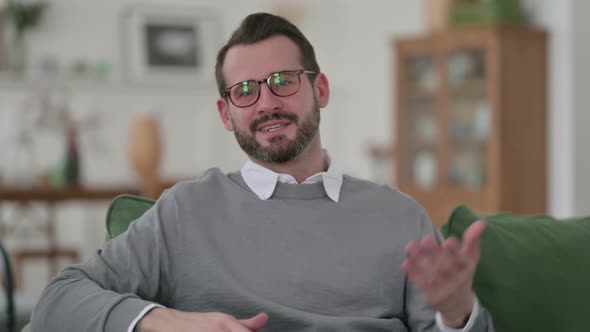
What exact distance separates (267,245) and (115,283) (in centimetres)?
25

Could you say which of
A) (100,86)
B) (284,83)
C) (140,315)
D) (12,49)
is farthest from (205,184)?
(12,49)

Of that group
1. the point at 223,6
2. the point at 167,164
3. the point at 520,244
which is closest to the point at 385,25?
the point at 223,6

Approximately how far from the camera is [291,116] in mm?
1554

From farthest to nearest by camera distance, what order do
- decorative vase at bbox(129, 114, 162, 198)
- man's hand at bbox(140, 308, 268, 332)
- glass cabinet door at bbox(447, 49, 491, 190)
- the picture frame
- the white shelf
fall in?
the picture frame
the white shelf
glass cabinet door at bbox(447, 49, 491, 190)
decorative vase at bbox(129, 114, 162, 198)
man's hand at bbox(140, 308, 268, 332)

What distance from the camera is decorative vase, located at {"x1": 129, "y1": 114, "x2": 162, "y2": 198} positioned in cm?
436

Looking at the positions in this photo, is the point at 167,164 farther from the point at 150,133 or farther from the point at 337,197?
the point at 337,197

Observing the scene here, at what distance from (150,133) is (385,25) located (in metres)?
3.00

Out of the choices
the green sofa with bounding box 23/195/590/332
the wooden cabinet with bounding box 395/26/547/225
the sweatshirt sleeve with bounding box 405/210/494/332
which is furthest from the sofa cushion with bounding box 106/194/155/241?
the wooden cabinet with bounding box 395/26/547/225

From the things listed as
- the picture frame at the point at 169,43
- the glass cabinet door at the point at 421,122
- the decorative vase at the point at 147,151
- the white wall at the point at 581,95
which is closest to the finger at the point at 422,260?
the decorative vase at the point at 147,151

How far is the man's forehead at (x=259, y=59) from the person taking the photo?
5.07ft

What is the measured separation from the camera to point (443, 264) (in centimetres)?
113

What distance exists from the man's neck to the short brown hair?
149 millimetres

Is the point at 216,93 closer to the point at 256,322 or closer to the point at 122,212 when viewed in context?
the point at 122,212

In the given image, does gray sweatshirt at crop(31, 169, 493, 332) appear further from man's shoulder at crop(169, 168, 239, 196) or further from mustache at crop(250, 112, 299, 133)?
mustache at crop(250, 112, 299, 133)
